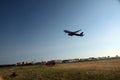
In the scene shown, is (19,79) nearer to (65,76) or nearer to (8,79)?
(8,79)

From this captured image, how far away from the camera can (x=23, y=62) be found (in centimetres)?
14112

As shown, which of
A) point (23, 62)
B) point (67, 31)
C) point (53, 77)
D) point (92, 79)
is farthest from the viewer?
point (23, 62)

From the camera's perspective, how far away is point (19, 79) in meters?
44.4

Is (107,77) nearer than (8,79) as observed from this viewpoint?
Yes

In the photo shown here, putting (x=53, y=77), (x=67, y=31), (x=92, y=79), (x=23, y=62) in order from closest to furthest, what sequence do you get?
(x=92, y=79)
(x=53, y=77)
(x=67, y=31)
(x=23, y=62)

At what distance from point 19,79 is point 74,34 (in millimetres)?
19683

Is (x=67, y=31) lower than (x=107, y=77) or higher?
higher

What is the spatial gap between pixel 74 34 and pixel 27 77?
17.8 meters

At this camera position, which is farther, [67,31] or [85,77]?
[67,31]

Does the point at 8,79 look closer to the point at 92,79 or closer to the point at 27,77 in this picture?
the point at 27,77

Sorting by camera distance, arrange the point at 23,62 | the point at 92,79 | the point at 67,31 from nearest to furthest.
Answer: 1. the point at 92,79
2. the point at 67,31
3. the point at 23,62

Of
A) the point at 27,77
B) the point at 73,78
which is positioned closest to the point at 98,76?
the point at 73,78

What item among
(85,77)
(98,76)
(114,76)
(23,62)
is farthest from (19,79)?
(23,62)

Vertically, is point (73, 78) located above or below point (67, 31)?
below
